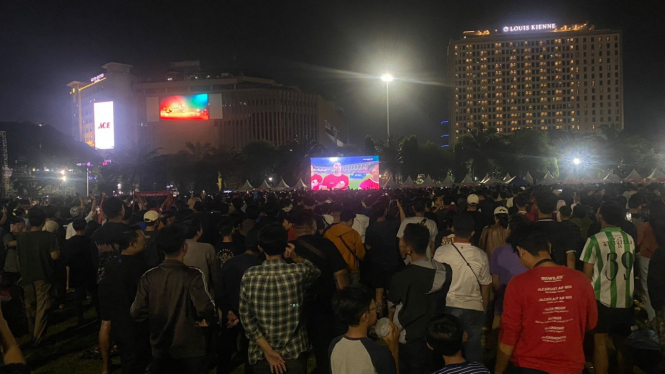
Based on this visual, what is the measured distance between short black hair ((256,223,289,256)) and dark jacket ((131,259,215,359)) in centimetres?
64

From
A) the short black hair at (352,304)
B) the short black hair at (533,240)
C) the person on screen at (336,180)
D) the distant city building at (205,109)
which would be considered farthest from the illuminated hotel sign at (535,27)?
the short black hair at (352,304)

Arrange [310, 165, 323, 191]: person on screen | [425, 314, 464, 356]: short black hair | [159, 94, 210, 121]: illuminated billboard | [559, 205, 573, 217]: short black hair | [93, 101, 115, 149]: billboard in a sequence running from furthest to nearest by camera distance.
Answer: [159, 94, 210, 121]: illuminated billboard < [93, 101, 115, 149]: billboard < [310, 165, 323, 191]: person on screen < [559, 205, 573, 217]: short black hair < [425, 314, 464, 356]: short black hair

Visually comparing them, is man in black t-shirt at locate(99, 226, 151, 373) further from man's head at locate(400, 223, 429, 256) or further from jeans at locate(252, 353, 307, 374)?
man's head at locate(400, 223, 429, 256)

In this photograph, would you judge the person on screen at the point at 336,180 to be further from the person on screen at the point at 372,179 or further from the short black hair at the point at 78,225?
the short black hair at the point at 78,225

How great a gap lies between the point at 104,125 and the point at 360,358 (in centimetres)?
11772

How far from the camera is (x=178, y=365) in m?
4.06

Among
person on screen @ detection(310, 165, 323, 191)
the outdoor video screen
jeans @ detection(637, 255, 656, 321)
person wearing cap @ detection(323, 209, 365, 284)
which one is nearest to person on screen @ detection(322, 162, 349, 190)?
the outdoor video screen

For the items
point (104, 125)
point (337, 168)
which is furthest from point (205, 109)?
point (337, 168)

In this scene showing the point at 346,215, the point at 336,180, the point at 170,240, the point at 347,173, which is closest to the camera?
the point at 170,240

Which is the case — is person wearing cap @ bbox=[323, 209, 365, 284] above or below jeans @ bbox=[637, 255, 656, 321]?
above

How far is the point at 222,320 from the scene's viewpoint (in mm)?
5094

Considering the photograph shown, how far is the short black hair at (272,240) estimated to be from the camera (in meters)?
3.68

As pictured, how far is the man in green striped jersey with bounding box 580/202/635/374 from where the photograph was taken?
15.9ft

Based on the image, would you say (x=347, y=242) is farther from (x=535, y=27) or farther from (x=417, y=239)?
(x=535, y=27)
